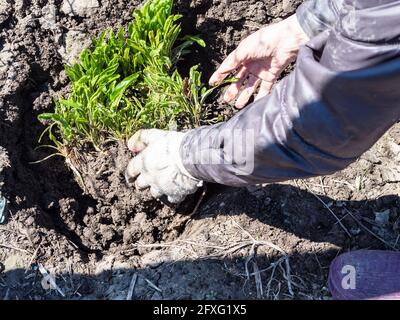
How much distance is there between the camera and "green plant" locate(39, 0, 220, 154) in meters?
2.51

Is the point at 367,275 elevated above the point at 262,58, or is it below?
below

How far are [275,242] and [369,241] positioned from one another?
470 millimetres

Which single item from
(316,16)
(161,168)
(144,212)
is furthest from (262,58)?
(144,212)

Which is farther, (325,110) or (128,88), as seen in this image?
(128,88)

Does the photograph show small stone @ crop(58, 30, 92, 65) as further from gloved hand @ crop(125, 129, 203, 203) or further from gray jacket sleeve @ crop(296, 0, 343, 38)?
gray jacket sleeve @ crop(296, 0, 343, 38)

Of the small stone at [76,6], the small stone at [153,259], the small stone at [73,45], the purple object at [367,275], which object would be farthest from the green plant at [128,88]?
the purple object at [367,275]

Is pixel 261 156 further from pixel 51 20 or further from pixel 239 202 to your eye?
pixel 51 20

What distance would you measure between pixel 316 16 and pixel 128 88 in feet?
3.58

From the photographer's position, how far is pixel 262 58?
2.43m

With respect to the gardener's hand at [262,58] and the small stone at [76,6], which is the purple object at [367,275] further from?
the small stone at [76,6]

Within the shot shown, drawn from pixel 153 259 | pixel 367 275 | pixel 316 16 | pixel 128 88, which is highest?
pixel 316 16

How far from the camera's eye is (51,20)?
267 centimetres

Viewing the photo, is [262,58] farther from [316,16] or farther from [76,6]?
[76,6]

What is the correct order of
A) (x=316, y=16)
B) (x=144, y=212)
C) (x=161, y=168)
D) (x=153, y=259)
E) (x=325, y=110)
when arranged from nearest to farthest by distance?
(x=325, y=110) → (x=316, y=16) → (x=161, y=168) → (x=153, y=259) → (x=144, y=212)
